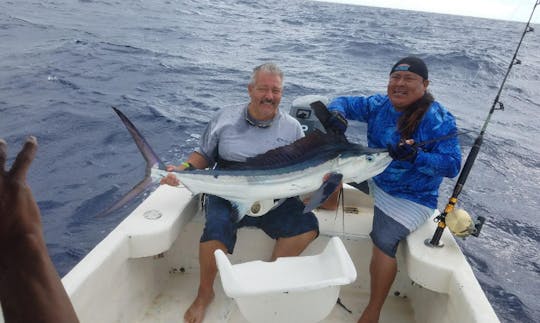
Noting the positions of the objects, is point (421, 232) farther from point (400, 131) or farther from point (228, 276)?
point (228, 276)

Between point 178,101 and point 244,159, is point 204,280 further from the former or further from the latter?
point 178,101

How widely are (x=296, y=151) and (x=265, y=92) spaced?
17.6 inches

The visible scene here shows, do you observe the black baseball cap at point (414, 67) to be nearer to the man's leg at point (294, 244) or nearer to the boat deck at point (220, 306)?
the man's leg at point (294, 244)

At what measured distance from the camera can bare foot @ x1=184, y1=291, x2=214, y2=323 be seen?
250 centimetres

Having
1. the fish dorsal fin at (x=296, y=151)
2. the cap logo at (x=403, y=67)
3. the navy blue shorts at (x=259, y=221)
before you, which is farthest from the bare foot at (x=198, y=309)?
the cap logo at (x=403, y=67)

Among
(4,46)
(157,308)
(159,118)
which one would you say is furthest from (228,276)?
(4,46)

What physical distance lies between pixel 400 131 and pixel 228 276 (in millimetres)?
1654

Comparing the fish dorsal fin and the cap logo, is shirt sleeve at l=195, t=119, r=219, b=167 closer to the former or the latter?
the fish dorsal fin

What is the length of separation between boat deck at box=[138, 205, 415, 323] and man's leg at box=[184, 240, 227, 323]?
99mm

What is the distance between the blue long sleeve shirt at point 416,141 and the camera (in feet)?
8.45

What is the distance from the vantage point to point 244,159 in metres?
2.78

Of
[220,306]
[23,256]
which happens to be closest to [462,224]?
[220,306]

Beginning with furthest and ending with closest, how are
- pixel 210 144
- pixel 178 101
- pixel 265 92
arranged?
pixel 178 101 < pixel 210 144 < pixel 265 92

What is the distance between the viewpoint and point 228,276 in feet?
5.66
